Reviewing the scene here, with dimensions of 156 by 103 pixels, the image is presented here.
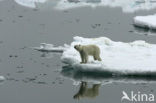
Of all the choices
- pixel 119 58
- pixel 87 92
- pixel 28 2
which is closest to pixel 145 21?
pixel 119 58

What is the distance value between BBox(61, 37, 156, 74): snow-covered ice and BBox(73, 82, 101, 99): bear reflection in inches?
24.7

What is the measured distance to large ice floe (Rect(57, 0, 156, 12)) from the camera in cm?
2352

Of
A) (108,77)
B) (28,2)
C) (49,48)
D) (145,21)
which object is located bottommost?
(108,77)

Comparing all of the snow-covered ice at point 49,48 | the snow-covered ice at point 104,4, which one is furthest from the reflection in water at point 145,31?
the snow-covered ice at point 104,4

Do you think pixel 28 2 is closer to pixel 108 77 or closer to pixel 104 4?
pixel 104 4

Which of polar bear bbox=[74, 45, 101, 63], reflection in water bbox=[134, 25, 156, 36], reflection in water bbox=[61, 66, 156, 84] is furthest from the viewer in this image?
reflection in water bbox=[134, 25, 156, 36]

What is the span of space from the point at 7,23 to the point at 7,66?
5.62 meters

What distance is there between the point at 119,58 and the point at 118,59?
0.12 metres

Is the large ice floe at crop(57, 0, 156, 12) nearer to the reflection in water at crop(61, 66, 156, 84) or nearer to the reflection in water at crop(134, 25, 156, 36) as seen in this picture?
the reflection in water at crop(134, 25, 156, 36)

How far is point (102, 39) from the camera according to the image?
607 inches

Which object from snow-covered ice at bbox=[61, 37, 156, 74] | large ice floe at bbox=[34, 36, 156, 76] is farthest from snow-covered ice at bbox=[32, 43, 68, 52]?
snow-covered ice at bbox=[61, 37, 156, 74]

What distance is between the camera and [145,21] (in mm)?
19469

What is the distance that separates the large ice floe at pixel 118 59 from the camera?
42.8 ft

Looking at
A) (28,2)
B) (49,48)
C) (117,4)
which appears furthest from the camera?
(117,4)
